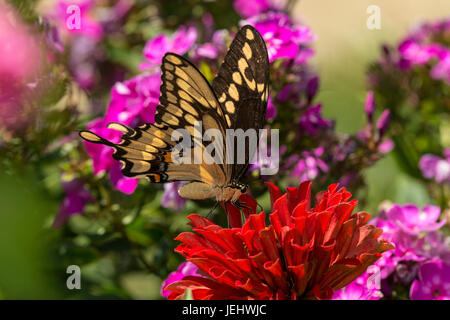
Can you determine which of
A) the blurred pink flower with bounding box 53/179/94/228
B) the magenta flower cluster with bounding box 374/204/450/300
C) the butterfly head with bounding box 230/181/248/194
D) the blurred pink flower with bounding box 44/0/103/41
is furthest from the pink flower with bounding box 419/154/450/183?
the blurred pink flower with bounding box 44/0/103/41

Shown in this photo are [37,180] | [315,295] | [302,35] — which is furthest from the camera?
[37,180]

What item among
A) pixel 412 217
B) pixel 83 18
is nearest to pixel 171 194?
pixel 412 217

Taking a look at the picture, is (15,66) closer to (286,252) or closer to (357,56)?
(286,252)

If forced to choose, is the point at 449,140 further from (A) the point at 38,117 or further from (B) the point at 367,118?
(A) the point at 38,117

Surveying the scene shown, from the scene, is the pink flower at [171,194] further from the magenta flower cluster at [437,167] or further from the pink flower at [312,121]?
the magenta flower cluster at [437,167]

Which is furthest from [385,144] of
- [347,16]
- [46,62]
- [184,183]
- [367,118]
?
[347,16]

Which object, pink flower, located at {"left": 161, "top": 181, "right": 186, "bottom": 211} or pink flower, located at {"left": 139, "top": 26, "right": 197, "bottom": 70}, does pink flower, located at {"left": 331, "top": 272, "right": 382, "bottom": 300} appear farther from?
pink flower, located at {"left": 139, "top": 26, "right": 197, "bottom": 70}
